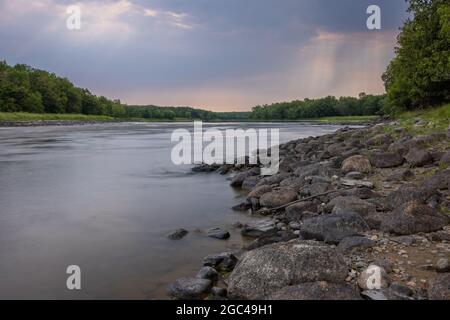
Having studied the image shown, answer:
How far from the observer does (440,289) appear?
13.2 feet

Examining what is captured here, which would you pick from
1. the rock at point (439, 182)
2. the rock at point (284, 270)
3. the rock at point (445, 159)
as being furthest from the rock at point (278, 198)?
the rock at point (284, 270)

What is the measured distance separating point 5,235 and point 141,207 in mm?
3479

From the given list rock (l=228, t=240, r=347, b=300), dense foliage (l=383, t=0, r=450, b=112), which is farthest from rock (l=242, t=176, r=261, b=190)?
dense foliage (l=383, t=0, r=450, b=112)

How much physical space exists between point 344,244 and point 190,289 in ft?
7.92

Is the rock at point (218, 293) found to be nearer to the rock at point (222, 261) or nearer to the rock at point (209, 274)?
the rock at point (209, 274)

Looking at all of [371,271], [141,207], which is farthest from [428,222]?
[141,207]

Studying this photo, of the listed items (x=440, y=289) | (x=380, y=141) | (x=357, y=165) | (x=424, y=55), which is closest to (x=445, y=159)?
(x=357, y=165)

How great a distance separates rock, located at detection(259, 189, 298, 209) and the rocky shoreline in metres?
0.02

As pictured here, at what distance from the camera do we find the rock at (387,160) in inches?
437

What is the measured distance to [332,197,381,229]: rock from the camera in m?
6.55

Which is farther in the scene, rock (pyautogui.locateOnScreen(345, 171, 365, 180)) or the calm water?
rock (pyautogui.locateOnScreen(345, 171, 365, 180))

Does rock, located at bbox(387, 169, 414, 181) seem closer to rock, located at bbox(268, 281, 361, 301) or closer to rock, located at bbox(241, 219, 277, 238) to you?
rock, located at bbox(241, 219, 277, 238)
